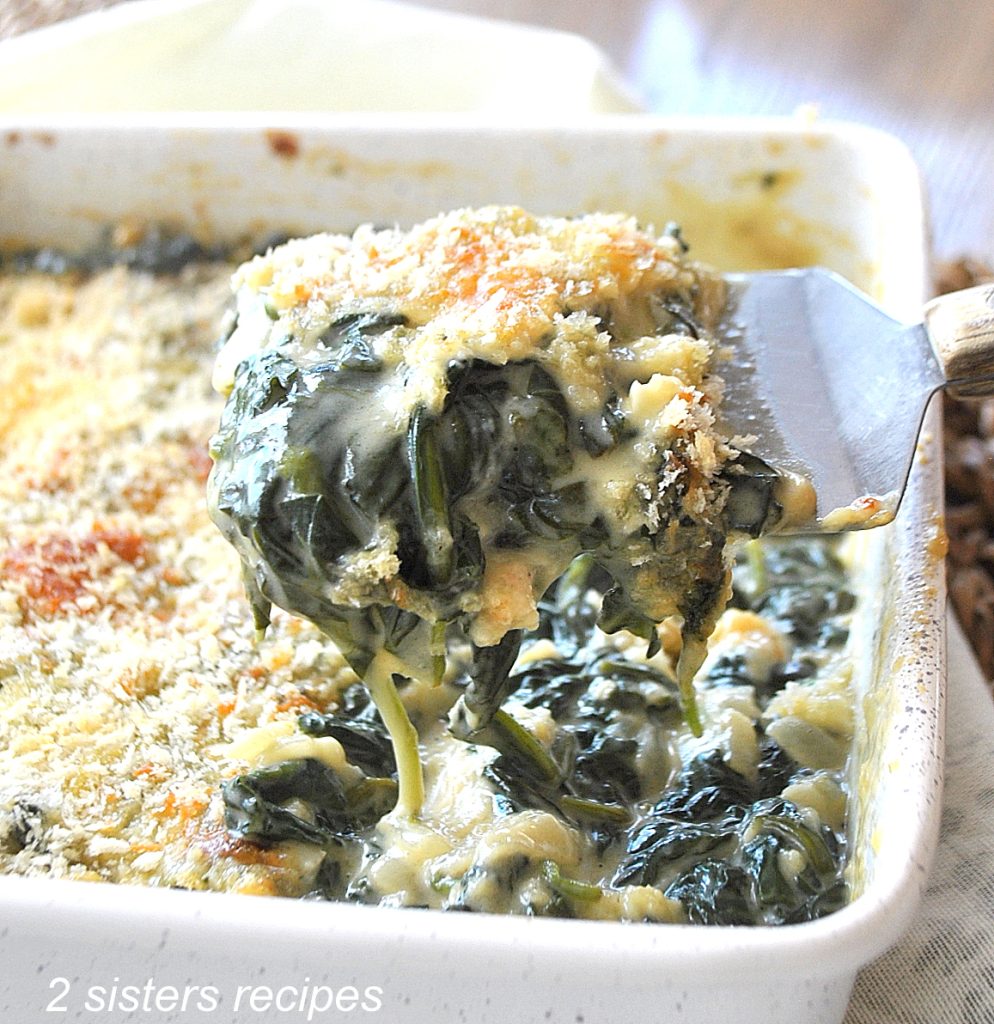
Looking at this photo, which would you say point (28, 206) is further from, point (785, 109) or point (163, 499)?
point (785, 109)

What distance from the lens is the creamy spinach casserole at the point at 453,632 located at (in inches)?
51.9

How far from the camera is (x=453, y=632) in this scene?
1.62 meters

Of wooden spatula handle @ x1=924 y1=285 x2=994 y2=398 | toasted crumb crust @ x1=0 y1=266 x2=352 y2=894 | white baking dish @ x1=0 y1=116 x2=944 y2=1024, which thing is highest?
wooden spatula handle @ x1=924 y1=285 x2=994 y2=398

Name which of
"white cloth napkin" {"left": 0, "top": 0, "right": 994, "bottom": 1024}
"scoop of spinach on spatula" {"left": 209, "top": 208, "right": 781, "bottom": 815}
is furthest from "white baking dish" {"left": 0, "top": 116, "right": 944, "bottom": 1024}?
"white cloth napkin" {"left": 0, "top": 0, "right": 994, "bottom": 1024}

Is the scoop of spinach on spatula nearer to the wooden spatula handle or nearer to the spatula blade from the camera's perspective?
the spatula blade

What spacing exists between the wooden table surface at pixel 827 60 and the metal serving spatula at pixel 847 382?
1.46 meters

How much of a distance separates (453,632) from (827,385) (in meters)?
0.57

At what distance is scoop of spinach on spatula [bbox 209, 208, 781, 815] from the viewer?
1.30 meters

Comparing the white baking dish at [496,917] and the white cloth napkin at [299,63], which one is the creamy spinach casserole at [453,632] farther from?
the white cloth napkin at [299,63]

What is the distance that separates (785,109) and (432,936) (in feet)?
9.03

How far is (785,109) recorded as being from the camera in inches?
130

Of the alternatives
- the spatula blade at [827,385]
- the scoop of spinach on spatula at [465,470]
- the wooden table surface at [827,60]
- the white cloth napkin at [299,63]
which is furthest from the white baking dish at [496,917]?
the wooden table surface at [827,60]

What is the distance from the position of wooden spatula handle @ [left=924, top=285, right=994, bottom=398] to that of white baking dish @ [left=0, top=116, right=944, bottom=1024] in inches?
6.2

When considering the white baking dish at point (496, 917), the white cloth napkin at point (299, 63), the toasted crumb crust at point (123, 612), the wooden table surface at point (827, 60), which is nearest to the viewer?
the white baking dish at point (496, 917)
